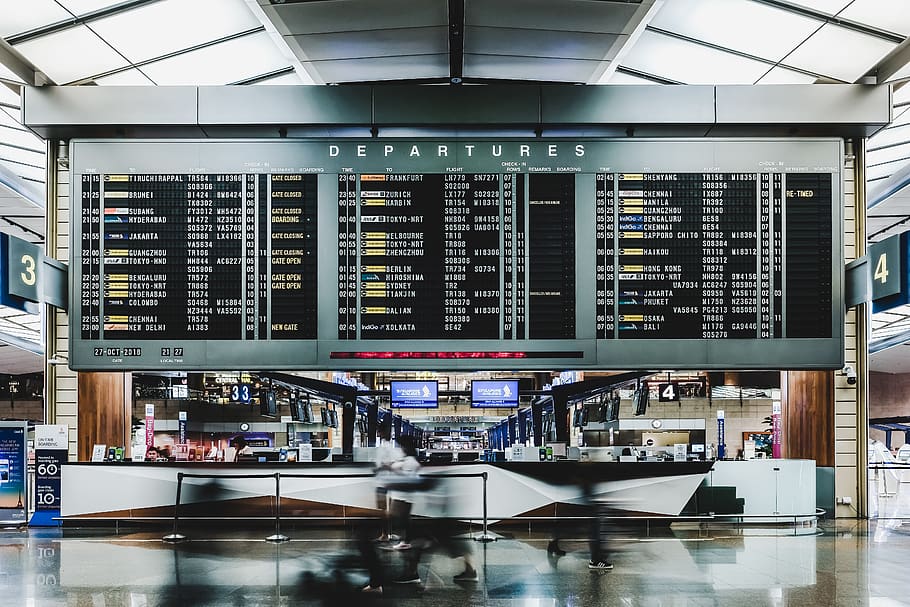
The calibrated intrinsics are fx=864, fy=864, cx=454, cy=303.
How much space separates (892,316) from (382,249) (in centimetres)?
2260

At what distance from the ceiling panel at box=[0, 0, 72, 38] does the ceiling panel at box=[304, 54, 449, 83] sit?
2.75 m

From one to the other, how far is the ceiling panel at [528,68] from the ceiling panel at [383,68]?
38 centimetres

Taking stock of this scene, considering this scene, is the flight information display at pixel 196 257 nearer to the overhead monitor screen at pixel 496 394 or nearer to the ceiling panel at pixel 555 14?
the ceiling panel at pixel 555 14

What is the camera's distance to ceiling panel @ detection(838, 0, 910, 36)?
8867 mm

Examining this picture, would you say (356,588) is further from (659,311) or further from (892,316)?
(892,316)

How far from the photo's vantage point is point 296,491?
43.4 ft

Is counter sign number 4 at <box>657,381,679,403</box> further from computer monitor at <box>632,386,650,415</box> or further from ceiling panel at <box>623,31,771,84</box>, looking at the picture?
ceiling panel at <box>623,31,771,84</box>

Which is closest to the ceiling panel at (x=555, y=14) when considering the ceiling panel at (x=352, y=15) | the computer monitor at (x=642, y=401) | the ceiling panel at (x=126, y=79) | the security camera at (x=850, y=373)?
the ceiling panel at (x=352, y=15)

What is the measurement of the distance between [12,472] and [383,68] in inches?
328

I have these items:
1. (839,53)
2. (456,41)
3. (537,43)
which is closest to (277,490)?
(456,41)

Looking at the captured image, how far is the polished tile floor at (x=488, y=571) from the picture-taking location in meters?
7.56

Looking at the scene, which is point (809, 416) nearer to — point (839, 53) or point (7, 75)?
point (839, 53)

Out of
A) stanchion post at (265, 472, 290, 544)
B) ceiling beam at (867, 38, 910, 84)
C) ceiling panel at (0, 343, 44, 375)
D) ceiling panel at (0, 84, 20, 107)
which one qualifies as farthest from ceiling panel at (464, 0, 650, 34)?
ceiling panel at (0, 343, 44, 375)

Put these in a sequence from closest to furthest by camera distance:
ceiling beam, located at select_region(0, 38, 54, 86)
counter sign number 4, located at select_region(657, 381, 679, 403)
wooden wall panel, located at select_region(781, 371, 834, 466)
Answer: ceiling beam, located at select_region(0, 38, 54, 86), wooden wall panel, located at select_region(781, 371, 834, 466), counter sign number 4, located at select_region(657, 381, 679, 403)
